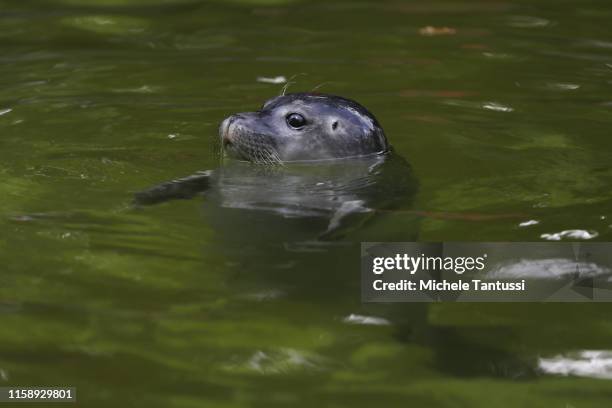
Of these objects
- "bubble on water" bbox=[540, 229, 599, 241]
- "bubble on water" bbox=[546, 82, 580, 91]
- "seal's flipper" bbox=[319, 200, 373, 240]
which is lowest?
"bubble on water" bbox=[540, 229, 599, 241]

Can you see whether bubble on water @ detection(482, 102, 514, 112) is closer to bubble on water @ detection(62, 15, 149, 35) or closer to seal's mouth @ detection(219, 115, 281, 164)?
seal's mouth @ detection(219, 115, 281, 164)

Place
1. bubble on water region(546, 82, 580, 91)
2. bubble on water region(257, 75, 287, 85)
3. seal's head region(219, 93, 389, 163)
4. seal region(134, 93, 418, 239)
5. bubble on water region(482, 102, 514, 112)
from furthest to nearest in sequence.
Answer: bubble on water region(257, 75, 287, 85)
bubble on water region(546, 82, 580, 91)
bubble on water region(482, 102, 514, 112)
seal's head region(219, 93, 389, 163)
seal region(134, 93, 418, 239)

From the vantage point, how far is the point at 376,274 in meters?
4.54

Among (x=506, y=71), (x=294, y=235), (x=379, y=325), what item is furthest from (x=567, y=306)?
(x=506, y=71)

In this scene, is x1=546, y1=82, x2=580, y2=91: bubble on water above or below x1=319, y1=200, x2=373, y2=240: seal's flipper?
above

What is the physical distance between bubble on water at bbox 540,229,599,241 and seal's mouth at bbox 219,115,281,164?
158cm

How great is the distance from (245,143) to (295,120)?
0.35 m

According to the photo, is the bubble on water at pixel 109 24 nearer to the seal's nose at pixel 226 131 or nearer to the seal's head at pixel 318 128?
the seal's head at pixel 318 128

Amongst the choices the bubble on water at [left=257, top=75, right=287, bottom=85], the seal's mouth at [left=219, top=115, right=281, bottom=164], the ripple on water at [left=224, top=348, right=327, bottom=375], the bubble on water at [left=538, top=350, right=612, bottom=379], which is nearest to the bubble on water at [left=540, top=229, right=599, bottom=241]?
the bubble on water at [left=538, top=350, right=612, bottom=379]

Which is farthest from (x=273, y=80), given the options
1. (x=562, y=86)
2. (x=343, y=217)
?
(x=343, y=217)

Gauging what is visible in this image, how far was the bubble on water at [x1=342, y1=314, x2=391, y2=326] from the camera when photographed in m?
4.08

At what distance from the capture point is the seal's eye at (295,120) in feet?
19.4

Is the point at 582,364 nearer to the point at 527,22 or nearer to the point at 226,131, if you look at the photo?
the point at 226,131

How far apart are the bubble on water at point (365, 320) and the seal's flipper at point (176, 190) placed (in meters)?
1.32
